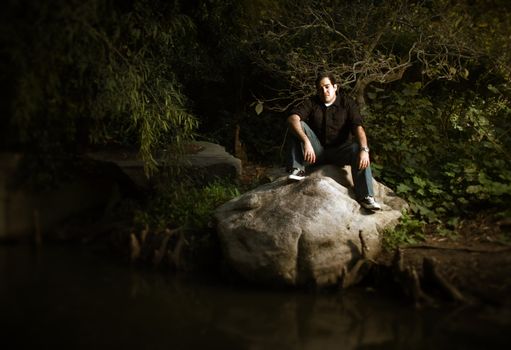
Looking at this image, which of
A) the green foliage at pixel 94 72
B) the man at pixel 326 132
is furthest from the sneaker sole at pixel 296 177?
the green foliage at pixel 94 72

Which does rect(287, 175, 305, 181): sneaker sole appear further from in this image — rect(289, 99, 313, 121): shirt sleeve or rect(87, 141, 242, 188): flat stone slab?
rect(87, 141, 242, 188): flat stone slab

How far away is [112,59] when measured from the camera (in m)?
5.64

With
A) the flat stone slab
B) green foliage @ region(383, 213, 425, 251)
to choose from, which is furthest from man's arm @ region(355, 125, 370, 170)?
the flat stone slab

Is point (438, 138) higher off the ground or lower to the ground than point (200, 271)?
higher

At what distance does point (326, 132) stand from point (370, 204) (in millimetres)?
1090

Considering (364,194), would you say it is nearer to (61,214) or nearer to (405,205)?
(405,205)

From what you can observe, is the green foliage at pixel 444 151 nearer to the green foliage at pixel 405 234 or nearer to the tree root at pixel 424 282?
the green foliage at pixel 405 234

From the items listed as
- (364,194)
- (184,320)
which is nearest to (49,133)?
(184,320)

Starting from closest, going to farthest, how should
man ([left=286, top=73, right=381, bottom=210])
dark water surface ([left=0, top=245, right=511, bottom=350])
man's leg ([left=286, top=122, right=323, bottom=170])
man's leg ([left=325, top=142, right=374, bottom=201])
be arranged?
dark water surface ([left=0, top=245, right=511, bottom=350]) → man's leg ([left=325, top=142, right=374, bottom=201]) → man ([left=286, top=73, right=381, bottom=210]) → man's leg ([left=286, top=122, right=323, bottom=170])

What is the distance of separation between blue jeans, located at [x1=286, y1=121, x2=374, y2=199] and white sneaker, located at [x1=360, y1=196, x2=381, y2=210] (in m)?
0.05

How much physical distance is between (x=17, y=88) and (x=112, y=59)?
3.74ft

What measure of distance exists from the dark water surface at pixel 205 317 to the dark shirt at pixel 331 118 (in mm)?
1959

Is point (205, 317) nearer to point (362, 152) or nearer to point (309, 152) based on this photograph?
point (309, 152)

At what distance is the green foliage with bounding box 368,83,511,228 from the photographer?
236 inches
